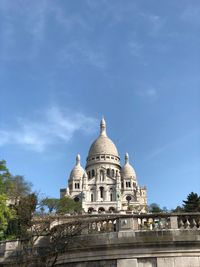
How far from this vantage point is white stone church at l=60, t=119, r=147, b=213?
129250 mm

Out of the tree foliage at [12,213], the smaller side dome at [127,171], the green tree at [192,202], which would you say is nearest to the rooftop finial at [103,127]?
the smaller side dome at [127,171]

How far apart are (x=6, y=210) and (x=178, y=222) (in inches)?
485

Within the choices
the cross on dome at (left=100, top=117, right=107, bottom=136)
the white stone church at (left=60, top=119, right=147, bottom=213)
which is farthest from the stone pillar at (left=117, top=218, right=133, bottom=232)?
the cross on dome at (left=100, top=117, right=107, bottom=136)

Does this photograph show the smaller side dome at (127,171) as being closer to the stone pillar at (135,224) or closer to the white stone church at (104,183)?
the white stone church at (104,183)

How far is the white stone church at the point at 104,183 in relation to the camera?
129m

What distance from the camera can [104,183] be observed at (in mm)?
134375

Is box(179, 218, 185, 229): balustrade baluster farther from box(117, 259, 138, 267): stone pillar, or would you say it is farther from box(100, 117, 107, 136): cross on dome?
box(100, 117, 107, 136): cross on dome

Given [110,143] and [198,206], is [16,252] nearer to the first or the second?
[198,206]

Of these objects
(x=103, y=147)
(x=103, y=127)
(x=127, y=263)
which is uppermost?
(x=103, y=127)

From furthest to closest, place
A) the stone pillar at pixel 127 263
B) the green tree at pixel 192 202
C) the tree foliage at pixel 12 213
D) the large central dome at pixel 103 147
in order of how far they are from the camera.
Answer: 1. the large central dome at pixel 103 147
2. the green tree at pixel 192 202
3. the tree foliage at pixel 12 213
4. the stone pillar at pixel 127 263

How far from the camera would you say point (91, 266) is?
1459 centimetres

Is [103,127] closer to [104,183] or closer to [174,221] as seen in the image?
[104,183]

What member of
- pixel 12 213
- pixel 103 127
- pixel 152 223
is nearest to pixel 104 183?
pixel 103 127

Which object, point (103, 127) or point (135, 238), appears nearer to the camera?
point (135, 238)
